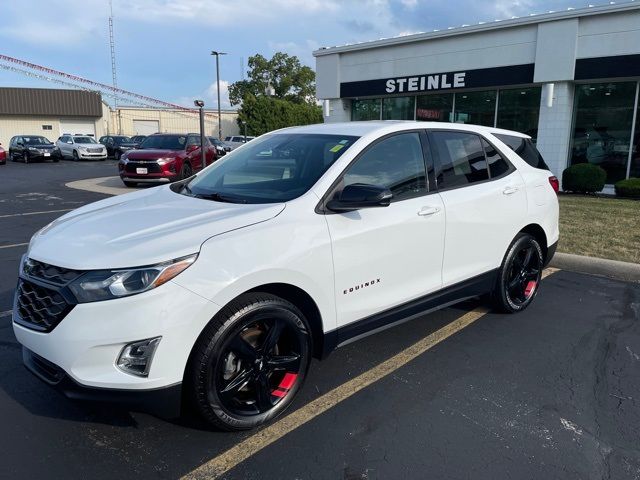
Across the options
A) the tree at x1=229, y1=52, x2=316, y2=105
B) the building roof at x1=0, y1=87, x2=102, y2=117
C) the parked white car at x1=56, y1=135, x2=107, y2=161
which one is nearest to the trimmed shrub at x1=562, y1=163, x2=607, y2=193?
the parked white car at x1=56, y1=135, x2=107, y2=161

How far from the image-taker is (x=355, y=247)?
308 cm

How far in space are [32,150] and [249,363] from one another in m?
32.7

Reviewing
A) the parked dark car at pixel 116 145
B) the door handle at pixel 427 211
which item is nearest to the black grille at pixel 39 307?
the door handle at pixel 427 211

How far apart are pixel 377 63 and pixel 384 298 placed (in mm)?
16088

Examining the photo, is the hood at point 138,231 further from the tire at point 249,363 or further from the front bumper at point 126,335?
the tire at point 249,363

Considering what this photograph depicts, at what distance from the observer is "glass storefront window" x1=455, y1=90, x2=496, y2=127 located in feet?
52.2

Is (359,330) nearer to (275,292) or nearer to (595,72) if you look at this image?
(275,292)

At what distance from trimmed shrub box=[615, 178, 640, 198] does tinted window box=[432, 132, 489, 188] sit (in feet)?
33.0

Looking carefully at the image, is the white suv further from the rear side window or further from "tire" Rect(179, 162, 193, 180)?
"tire" Rect(179, 162, 193, 180)

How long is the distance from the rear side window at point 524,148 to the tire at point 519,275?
76 centimetres

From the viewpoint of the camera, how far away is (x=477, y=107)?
1619cm

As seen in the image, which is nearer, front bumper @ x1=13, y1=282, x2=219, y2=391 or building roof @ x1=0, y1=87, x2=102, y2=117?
front bumper @ x1=13, y1=282, x2=219, y2=391

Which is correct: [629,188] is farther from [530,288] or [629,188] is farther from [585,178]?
[530,288]

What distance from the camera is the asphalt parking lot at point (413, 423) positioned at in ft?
8.32
